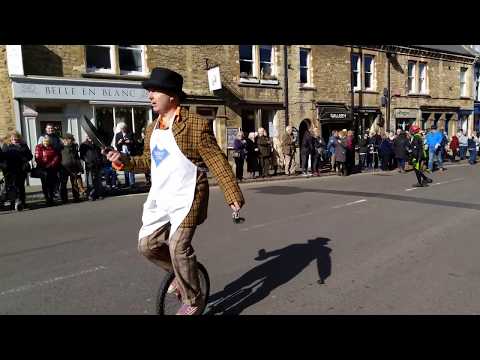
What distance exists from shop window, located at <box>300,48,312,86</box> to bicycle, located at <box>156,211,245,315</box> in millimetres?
18879

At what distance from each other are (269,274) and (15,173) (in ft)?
24.4

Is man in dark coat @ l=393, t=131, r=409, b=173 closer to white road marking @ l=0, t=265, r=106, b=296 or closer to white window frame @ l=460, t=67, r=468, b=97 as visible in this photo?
white road marking @ l=0, t=265, r=106, b=296

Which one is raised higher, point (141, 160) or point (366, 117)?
point (366, 117)

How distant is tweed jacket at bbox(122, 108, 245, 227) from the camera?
119 inches

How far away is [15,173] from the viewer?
9258 millimetres

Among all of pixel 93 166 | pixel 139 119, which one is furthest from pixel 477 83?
pixel 93 166

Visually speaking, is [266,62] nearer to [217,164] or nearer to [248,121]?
[248,121]

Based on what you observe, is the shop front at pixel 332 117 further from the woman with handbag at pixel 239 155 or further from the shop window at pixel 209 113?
the woman with handbag at pixel 239 155

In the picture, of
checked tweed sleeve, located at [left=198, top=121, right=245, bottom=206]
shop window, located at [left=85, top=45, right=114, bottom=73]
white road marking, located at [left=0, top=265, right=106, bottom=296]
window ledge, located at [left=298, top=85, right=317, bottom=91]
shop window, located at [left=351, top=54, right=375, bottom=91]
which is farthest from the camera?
shop window, located at [left=351, top=54, right=375, bottom=91]

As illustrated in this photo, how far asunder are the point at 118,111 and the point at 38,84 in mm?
2987

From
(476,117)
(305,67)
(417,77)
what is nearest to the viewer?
(305,67)

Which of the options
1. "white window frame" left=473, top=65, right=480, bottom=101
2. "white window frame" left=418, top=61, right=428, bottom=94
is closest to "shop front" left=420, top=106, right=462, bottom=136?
"white window frame" left=418, top=61, right=428, bottom=94
